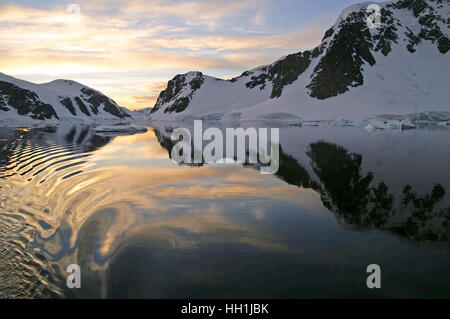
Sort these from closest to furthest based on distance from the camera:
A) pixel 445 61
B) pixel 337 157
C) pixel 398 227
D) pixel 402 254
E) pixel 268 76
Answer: pixel 402 254
pixel 398 227
pixel 337 157
pixel 445 61
pixel 268 76

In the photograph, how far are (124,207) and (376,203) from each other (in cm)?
721

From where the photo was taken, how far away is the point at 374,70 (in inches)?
3642

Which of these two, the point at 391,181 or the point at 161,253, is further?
the point at 391,181

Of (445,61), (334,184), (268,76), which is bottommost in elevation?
(334,184)

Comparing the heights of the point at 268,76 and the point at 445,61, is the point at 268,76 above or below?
above

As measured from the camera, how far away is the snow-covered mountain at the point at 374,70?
79.4 m

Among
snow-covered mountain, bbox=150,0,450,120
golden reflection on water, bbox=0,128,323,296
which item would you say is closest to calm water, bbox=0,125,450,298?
golden reflection on water, bbox=0,128,323,296

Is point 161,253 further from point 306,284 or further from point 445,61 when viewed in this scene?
point 445,61

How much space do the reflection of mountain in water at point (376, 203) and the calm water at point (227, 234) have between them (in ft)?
0.15

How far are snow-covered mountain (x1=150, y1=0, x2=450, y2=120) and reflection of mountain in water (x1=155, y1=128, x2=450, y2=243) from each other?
218 feet

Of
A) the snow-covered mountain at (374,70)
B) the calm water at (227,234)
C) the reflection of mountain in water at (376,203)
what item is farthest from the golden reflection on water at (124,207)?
the snow-covered mountain at (374,70)

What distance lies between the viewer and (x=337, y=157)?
57.3 ft
